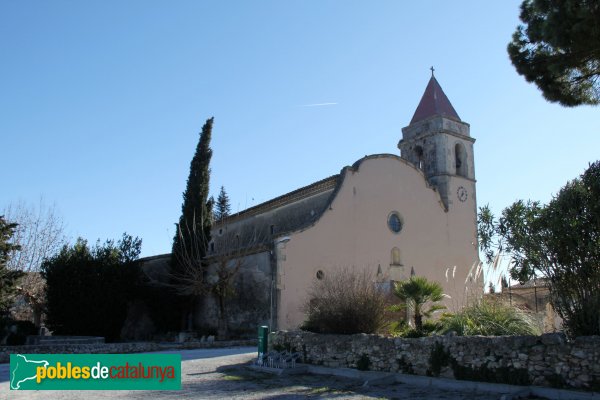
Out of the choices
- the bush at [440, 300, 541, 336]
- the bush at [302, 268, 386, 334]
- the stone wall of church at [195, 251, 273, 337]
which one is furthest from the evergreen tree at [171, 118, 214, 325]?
the bush at [440, 300, 541, 336]

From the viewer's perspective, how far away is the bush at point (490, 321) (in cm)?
1062

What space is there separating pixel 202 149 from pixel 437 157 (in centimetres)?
1230

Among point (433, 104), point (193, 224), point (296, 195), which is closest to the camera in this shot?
point (193, 224)

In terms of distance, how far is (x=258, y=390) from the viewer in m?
10.1

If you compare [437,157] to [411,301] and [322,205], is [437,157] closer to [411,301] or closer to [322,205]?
[322,205]

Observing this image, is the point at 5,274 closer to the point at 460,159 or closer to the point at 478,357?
the point at 478,357

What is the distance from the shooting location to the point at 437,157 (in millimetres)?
28297

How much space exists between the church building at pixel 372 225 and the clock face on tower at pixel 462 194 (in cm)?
5

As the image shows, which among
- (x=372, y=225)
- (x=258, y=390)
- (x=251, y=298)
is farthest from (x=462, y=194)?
(x=258, y=390)

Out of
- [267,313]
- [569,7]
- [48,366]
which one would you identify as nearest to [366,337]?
[48,366]

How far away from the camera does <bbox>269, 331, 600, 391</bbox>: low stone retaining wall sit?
8.30 metres

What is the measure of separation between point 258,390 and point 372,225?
1560 cm

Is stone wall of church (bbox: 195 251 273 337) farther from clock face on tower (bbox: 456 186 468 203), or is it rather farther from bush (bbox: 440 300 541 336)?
clock face on tower (bbox: 456 186 468 203)
